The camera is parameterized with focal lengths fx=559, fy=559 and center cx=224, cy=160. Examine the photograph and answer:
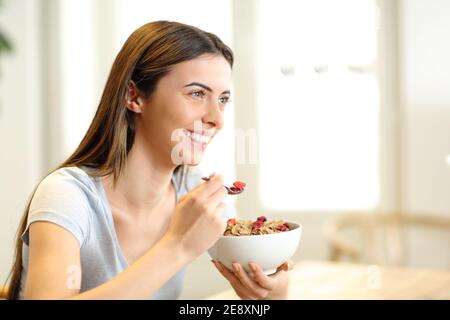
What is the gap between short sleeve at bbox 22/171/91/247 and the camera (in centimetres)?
60

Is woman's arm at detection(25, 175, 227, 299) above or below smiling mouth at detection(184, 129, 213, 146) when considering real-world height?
below

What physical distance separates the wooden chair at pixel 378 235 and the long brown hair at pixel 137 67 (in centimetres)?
70

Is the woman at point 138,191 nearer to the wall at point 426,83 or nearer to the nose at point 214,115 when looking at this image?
the nose at point 214,115

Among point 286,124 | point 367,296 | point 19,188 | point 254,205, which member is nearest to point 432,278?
point 367,296

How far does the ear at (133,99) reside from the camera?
0.60 m

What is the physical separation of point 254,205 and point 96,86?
46 cm

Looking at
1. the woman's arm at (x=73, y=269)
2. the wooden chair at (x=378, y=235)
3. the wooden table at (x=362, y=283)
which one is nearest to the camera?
the woman's arm at (x=73, y=269)

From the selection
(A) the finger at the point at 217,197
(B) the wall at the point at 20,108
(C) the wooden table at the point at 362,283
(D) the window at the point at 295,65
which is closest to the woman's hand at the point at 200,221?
(A) the finger at the point at 217,197

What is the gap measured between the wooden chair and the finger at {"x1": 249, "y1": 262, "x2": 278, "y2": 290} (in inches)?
25.1

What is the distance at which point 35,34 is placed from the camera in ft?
7.21

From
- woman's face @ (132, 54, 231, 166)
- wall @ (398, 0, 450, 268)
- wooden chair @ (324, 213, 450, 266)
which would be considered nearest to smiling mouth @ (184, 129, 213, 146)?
woman's face @ (132, 54, 231, 166)

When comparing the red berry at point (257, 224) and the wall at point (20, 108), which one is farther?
the wall at point (20, 108)

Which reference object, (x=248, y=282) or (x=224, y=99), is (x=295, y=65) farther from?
(x=248, y=282)

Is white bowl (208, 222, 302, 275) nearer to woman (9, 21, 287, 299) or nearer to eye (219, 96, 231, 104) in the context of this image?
woman (9, 21, 287, 299)
